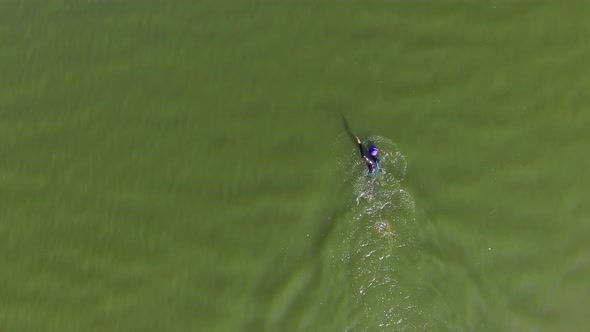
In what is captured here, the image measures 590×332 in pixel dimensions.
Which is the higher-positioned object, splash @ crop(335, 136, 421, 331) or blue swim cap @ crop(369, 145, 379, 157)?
blue swim cap @ crop(369, 145, 379, 157)

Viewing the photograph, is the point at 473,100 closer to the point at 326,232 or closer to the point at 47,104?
the point at 326,232

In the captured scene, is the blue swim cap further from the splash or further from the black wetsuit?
the splash

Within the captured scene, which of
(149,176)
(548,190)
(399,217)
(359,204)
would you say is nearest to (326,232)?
(359,204)

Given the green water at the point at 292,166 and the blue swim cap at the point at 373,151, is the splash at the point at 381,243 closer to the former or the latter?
the green water at the point at 292,166

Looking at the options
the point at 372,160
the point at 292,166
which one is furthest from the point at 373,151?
the point at 292,166

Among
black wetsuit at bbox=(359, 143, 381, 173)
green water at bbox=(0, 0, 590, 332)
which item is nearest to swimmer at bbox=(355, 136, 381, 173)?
black wetsuit at bbox=(359, 143, 381, 173)

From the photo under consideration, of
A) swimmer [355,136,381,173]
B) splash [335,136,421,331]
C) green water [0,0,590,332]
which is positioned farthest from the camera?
swimmer [355,136,381,173]
